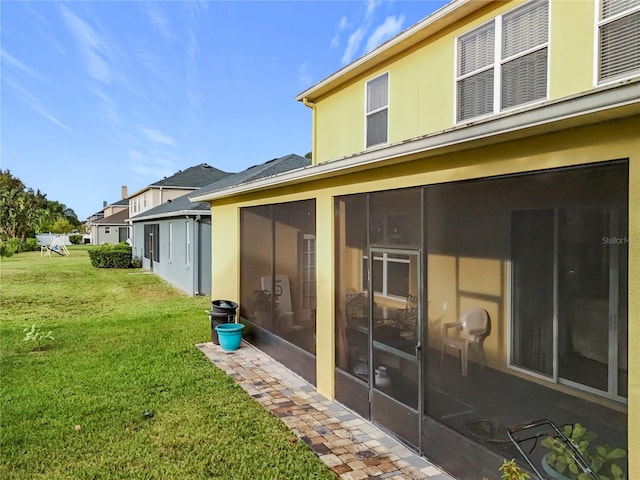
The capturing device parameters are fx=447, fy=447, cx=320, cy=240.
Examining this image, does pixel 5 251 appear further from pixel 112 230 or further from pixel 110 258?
pixel 112 230

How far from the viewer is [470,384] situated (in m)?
3.95

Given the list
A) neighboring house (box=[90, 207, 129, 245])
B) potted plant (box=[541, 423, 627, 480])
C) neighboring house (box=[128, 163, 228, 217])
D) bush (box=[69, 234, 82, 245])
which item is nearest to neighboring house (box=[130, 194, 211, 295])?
neighboring house (box=[128, 163, 228, 217])

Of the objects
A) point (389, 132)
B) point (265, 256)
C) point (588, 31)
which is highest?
point (588, 31)

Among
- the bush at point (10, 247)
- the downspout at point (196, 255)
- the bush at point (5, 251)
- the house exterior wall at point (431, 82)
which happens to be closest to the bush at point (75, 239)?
the bush at point (10, 247)

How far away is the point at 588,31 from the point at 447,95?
242 centimetres

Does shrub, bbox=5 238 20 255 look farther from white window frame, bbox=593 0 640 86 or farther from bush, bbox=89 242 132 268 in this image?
white window frame, bbox=593 0 640 86

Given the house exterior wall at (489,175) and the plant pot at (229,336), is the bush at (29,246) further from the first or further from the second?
the house exterior wall at (489,175)

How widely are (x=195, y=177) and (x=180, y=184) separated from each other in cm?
116

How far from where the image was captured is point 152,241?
22203 mm

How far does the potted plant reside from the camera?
2812 mm

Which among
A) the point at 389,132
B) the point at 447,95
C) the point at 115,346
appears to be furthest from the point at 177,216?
the point at 447,95

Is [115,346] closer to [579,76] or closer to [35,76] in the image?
[579,76]

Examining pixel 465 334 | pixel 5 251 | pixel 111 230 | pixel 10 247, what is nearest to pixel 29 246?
pixel 10 247

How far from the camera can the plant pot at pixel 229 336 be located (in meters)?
8.34
